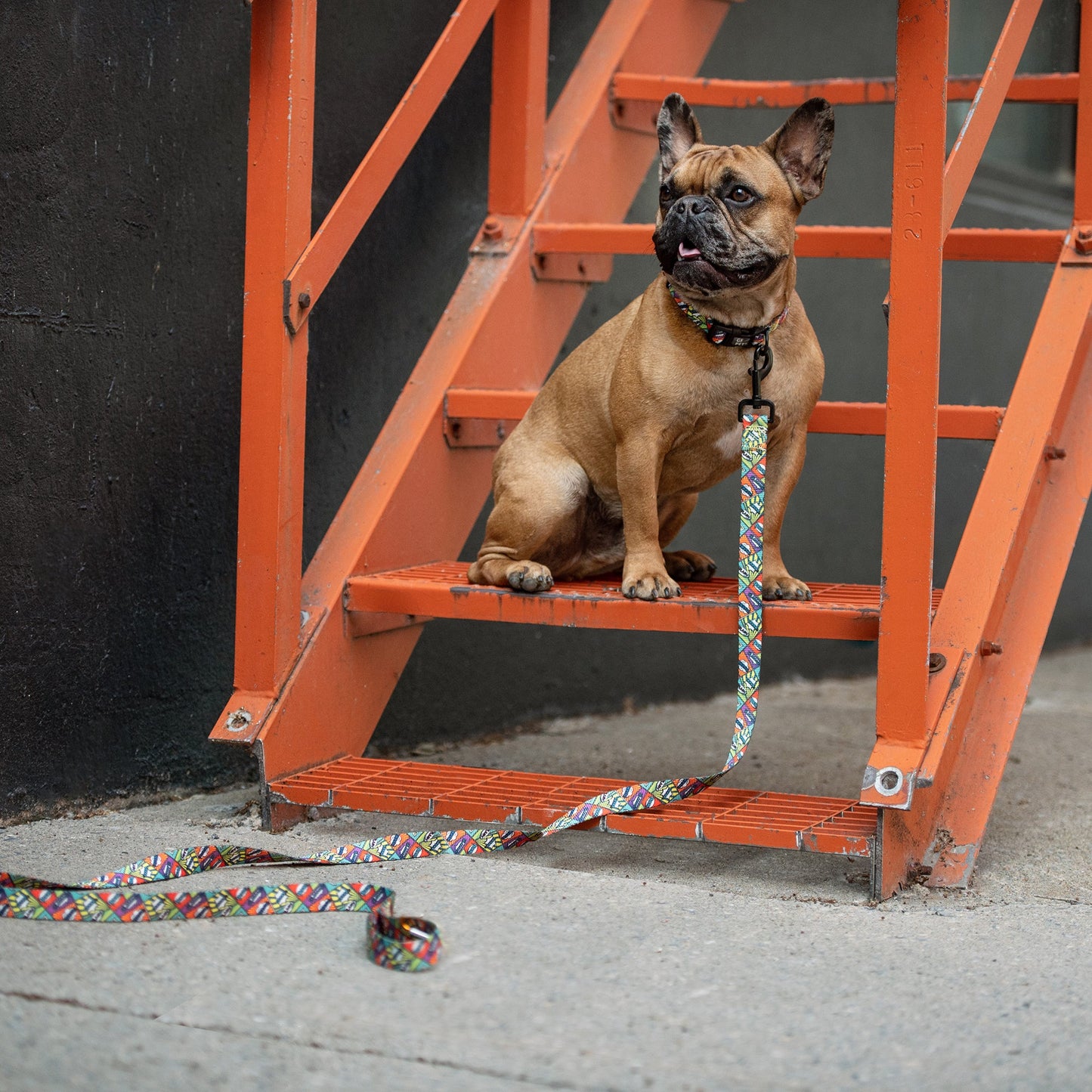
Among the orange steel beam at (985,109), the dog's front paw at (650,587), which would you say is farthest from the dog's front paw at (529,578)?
the orange steel beam at (985,109)

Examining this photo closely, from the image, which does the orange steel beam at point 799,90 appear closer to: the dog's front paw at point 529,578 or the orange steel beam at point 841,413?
the orange steel beam at point 841,413

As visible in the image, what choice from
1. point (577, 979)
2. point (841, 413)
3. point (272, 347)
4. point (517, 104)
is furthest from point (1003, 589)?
point (517, 104)

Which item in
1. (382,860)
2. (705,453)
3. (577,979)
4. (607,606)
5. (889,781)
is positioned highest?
(705,453)

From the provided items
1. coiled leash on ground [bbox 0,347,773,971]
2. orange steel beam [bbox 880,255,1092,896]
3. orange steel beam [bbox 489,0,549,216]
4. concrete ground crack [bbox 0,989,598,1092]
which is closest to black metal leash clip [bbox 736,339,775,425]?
coiled leash on ground [bbox 0,347,773,971]

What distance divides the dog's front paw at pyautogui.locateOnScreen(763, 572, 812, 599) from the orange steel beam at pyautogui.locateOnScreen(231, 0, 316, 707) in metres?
1.08

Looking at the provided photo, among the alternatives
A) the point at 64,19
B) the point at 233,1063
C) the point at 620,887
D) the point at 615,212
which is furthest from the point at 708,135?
the point at 233,1063

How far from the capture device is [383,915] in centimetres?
234

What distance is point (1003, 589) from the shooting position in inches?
123

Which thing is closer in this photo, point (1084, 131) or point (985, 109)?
point (985, 109)

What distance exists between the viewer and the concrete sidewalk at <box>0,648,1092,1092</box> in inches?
75.7

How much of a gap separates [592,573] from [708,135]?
97.8 inches

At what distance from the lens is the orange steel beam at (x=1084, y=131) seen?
11.6 ft

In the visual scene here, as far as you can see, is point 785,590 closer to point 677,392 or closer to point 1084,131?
point 677,392

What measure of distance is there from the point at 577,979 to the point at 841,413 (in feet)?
5.82
